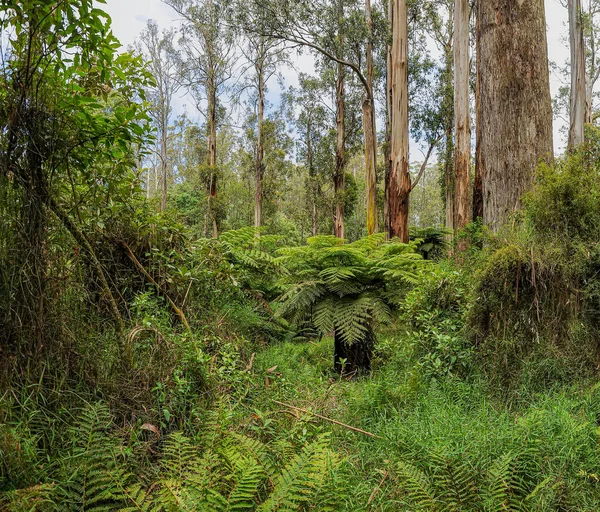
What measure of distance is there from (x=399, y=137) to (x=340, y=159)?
447 inches

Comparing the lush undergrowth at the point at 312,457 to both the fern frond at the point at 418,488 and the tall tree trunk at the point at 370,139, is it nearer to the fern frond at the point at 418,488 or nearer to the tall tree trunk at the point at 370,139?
the fern frond at the point at 418,488

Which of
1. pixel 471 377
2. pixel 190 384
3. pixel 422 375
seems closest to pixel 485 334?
pixel 471 377

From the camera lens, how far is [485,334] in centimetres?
320

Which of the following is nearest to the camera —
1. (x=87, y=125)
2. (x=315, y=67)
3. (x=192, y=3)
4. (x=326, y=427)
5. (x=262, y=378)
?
(x=87, y=125)

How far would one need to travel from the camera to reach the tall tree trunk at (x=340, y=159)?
21.1m

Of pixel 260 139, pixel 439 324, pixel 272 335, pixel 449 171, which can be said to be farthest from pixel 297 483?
pixel 260 139

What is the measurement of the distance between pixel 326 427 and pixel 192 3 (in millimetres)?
25694

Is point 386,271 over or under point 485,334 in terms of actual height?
over

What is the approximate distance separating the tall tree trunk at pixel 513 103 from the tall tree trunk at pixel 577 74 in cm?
1073

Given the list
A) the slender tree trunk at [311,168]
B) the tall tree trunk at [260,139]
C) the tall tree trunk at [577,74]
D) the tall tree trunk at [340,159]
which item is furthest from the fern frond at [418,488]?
the slender tree trunk at [311,168]

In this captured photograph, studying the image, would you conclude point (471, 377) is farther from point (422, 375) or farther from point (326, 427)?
point (326, 427)

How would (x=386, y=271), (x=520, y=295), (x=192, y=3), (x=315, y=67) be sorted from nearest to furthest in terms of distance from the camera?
(x=520, y=295), (x=386, y=271), (x=315, y=67), (x=192, y=3)

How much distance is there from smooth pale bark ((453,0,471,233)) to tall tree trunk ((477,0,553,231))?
23.7 ft

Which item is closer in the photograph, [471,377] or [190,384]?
[190,384]
